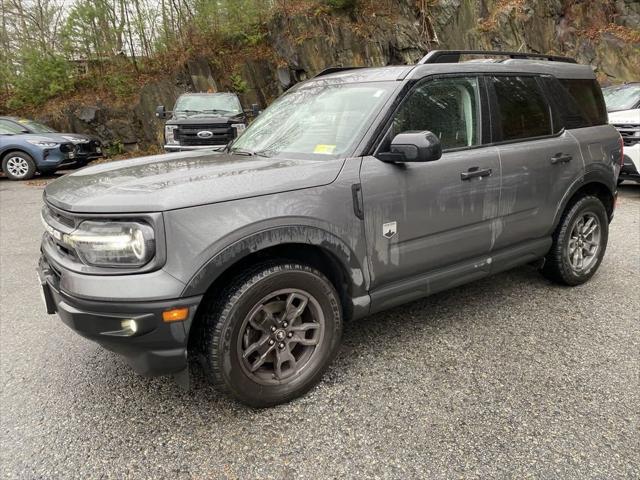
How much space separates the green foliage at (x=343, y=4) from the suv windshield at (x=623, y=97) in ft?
32.7

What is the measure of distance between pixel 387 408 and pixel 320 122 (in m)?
1.78

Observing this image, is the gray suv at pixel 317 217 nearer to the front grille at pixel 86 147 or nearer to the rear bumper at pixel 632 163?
the rear bumper at pixel 632 163

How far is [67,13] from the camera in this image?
18.1 meters

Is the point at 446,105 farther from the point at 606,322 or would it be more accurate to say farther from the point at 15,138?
the point at 15,138

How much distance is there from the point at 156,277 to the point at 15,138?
12149 mm

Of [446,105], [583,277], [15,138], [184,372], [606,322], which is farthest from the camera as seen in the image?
[15,138]

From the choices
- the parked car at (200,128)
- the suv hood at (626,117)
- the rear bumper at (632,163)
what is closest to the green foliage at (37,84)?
the parked car at (200,128)

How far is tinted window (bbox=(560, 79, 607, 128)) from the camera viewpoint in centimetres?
385

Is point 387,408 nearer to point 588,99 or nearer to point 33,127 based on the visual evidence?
point 588,99

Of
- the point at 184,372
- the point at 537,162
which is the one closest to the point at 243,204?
the point at 184,372

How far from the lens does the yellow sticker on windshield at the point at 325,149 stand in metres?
2.79

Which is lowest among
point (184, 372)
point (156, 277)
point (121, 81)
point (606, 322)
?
point (606, 322)

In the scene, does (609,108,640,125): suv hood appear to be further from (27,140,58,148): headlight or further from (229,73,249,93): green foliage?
(229,73,249,93): green foliage

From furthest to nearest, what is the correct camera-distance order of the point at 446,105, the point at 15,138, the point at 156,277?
the point at 15,138 < the point at 446,105 < the point at 156,277
